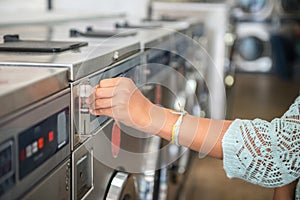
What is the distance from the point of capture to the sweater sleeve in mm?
1025

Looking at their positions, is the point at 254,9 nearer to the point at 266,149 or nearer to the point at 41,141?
the point at 266,149

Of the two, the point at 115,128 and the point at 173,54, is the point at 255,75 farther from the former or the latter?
the point at 115,128

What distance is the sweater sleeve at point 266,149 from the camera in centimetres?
103

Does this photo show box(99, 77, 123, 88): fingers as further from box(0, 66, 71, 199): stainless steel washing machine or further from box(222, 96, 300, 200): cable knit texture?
box(222, 96, 300, 200): cable knit texture

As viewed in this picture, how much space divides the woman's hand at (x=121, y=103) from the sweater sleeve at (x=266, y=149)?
0.19 meters

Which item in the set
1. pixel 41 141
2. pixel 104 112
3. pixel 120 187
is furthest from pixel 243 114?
pixel 41 141

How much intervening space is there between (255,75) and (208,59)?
3.57 meters

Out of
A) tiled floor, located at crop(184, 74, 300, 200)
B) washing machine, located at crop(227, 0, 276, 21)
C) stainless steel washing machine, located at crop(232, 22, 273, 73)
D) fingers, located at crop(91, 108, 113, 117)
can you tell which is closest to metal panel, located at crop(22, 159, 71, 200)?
fingers, located at crop(91, 108, 113, 117)

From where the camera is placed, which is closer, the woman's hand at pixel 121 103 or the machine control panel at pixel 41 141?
the machine control panel at pixel 41 141

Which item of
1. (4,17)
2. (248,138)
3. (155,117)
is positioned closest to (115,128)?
(155,117)

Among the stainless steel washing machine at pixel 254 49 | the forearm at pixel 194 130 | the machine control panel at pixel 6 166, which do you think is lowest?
the stainless steel washing machine at pixel 254 49

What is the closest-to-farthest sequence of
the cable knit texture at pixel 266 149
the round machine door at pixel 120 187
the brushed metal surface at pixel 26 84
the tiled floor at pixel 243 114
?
1. the brushed metal surface at pixel 26 84
2. the cable knit texture at pixel 266 149
3. the round machine door at pixel 120 187
4. the tiled floor at pixel 243 114

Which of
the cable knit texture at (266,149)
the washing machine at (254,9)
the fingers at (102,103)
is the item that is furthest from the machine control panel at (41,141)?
the washing machine at (254,9)

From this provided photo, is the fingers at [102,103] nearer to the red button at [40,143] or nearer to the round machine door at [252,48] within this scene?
the red button at [40,143]
